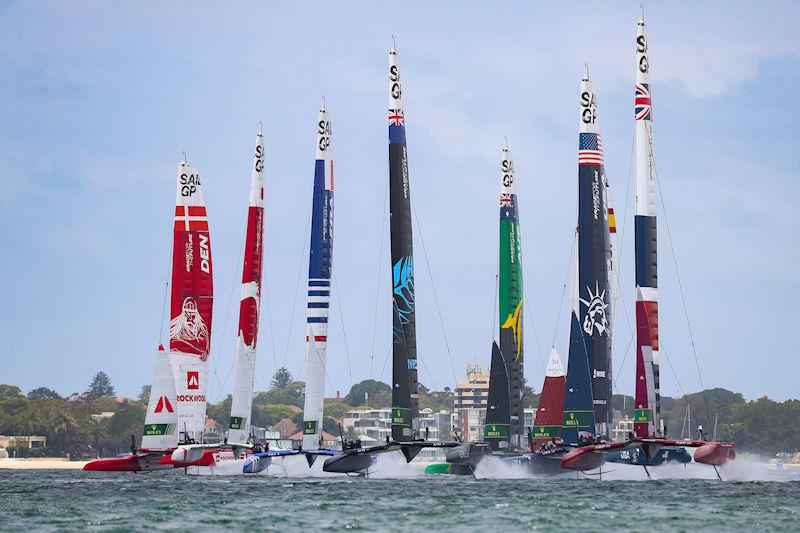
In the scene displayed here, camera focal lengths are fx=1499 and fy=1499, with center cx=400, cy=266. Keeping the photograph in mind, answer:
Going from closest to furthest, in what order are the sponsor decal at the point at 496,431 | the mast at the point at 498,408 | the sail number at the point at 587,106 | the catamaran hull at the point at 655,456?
the catamaran hull at the point at 655,456 → the mast at the point at 498,408 → the sponsor decal at the point at 496,431 → the sail number at the point at 587,106

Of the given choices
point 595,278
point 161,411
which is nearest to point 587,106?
point 595,278

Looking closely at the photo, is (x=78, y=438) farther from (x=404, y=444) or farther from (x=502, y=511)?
(x=502, y=511)

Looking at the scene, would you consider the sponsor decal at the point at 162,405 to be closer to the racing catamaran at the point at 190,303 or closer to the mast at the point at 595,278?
the racing catamaran at the point at 190,303

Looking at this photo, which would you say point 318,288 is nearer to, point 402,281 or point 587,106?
point 402,281

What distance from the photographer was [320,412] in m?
70.7

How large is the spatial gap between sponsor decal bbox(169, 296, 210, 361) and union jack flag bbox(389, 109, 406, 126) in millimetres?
12892

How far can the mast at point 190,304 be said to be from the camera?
6988 cm

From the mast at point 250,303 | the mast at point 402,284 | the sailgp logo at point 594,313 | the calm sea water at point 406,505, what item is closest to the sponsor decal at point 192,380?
A: the mast at point 250,303

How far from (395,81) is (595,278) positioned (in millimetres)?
13108

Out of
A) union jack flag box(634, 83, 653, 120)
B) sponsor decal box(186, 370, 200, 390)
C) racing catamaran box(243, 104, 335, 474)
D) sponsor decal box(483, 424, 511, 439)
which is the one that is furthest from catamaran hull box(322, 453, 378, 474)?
union jack flag box(634, 83, 653, 120)

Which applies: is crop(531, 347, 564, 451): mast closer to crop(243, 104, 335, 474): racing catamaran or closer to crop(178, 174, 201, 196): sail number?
crop(243, 104, 335, 474): racing catamaran

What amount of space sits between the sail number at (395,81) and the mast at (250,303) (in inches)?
426

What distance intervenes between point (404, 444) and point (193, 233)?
1671 centimetres

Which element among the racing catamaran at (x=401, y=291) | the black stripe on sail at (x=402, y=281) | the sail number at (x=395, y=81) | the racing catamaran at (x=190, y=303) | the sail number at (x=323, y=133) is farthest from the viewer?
the sail number at (x=323, y=133)
